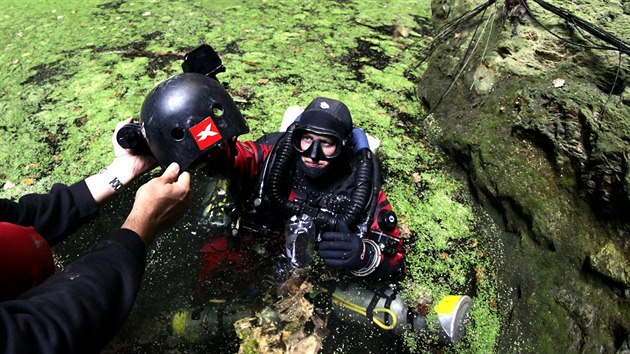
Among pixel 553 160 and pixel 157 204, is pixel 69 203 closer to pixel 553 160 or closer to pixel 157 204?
pixel 157 204

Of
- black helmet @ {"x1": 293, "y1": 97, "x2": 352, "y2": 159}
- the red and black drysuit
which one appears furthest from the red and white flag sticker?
black helmet @ {"x1": 293, "y1": 97, "x2": 352, "y2": 159}

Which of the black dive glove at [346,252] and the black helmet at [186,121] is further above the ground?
the black helmet at [186,121]

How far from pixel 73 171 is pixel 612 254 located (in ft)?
12.0

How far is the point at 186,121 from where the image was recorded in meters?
2.03

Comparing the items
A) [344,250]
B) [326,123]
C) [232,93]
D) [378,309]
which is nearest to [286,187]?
[326,123]

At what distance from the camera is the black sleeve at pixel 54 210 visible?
1.82m

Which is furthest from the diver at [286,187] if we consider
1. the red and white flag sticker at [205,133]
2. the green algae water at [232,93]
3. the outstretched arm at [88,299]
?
the outstretched arm at [88,299]

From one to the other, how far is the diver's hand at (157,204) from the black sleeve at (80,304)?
0.07 m

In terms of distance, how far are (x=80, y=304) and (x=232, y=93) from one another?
3275 millimetres

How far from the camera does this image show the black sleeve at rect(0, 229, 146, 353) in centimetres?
99

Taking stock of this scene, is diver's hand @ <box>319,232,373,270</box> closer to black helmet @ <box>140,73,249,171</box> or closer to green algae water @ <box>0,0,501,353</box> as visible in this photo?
green algae water @ <box>0,0,501,353</box>

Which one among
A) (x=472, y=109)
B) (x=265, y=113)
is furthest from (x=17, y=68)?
(x=472, y=109)

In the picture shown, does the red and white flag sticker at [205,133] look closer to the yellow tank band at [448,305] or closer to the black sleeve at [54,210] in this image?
the black sleeve at [54,210]

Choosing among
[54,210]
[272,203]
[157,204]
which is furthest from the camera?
[272,203]
